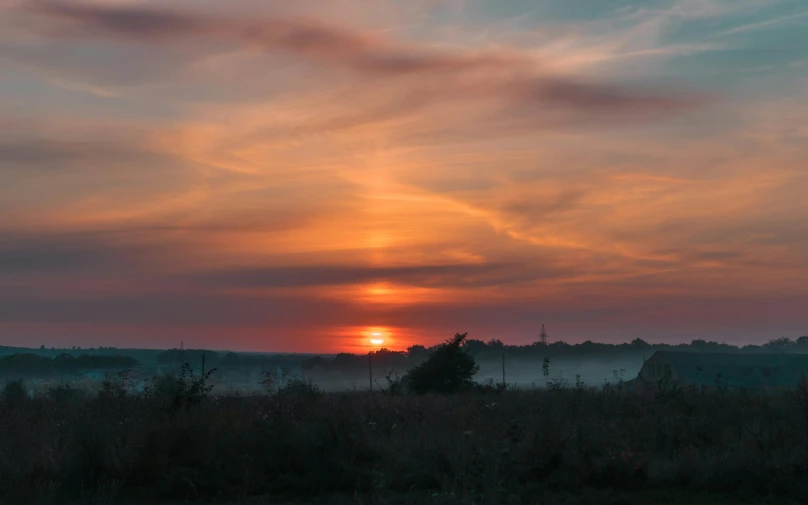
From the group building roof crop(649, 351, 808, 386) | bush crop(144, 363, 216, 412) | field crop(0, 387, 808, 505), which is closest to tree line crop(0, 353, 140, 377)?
building roof crop(649, 351, 808, 386)

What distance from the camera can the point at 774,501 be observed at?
12.8 m

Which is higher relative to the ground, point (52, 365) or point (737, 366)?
point (52, 365)

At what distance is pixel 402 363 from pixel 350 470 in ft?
414

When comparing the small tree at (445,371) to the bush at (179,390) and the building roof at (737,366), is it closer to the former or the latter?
the bush at (179,390)

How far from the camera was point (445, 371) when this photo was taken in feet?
124

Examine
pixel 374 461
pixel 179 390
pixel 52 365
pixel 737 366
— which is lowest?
pixel 374 461

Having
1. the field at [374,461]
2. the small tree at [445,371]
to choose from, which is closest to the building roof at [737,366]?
the small tree at [445,371]

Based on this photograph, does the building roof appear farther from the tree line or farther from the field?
the tree line

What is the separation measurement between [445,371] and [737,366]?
44.3 metres

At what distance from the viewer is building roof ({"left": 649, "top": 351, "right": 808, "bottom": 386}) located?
Result: 221ft

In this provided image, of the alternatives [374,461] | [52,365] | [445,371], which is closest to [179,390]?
[374,461]

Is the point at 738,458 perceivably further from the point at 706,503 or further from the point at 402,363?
the point at 402,363

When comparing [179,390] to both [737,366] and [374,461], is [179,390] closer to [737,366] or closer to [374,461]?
[374,461]

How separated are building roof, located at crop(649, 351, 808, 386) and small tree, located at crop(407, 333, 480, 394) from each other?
3212cm
